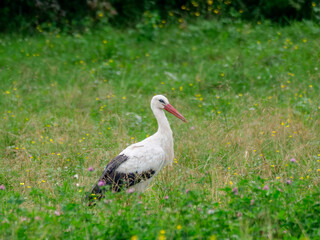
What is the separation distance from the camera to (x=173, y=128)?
6.45m

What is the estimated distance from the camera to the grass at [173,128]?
3.52m

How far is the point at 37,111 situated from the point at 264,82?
3734 millimetres

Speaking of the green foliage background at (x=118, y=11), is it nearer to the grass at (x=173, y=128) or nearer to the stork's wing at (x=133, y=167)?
the grass at (x=173, y=128)

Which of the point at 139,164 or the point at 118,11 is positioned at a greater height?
the point at 139,164

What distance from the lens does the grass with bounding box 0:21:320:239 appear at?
3.52m

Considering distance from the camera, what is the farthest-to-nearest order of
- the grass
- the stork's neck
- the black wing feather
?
the stork's neck < the black wing feather < the grass

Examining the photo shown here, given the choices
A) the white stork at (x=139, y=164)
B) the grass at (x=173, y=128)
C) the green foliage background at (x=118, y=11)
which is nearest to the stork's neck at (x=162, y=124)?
the white stork at (x=139, y=164)

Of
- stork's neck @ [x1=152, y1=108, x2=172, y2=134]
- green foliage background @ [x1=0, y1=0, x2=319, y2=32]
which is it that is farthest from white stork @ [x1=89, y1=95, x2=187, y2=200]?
green foliage background @ [x1=0, y1=0, x2=319, y2=32]

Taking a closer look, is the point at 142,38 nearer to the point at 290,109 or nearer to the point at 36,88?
the point at 36,88

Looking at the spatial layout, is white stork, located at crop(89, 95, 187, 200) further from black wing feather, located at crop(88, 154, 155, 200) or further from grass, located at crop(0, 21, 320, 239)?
grass, located at crop(0, 21, 320, 239)

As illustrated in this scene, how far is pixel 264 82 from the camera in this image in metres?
8.17

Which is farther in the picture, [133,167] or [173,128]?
[173,128]

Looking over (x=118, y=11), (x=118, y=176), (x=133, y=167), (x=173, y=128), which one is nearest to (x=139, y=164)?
(x=133, y=167)

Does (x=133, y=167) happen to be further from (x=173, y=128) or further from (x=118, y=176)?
(x=173, y=128)
